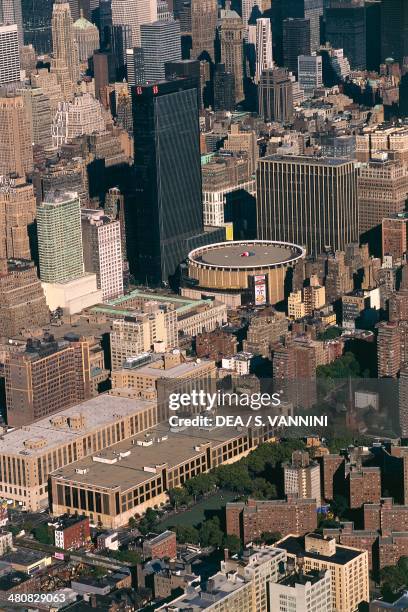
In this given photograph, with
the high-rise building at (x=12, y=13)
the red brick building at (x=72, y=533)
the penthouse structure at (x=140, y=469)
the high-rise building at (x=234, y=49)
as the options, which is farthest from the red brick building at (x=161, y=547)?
the high-rise building at (x=12, y=13)

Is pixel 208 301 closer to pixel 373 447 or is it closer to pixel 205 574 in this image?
pixel 373 447

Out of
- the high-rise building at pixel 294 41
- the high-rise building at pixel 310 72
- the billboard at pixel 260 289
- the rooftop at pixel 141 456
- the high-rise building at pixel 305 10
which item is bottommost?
the rooftop at pixel 141 456

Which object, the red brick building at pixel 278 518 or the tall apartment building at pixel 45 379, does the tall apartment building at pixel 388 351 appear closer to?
the tall apartment building at pixel 45 379

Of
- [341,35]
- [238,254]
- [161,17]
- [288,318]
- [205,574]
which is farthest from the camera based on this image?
[161,17]

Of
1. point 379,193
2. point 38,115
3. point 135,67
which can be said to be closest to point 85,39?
point 135,67

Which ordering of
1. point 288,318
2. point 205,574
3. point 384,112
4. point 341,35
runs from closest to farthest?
point 205,574, point 288,318, point 384,112, point 341,35

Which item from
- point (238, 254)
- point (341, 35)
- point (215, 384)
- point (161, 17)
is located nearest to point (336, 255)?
point (238, 254)

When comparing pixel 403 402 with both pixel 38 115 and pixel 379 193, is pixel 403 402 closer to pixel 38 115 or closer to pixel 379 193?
pixel 379 193
